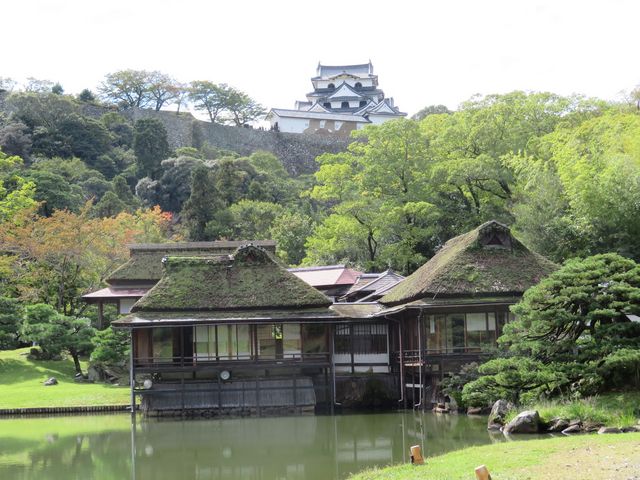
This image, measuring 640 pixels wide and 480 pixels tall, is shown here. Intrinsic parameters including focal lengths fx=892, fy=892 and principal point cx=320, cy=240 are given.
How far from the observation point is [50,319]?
34.2 meters

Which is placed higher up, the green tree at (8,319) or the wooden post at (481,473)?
the green tree at (8,319)

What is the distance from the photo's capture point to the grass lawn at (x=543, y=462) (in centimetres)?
1215

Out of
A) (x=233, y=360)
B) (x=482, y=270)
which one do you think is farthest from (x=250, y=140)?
(x=482, y=270)

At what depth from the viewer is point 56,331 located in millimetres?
34000

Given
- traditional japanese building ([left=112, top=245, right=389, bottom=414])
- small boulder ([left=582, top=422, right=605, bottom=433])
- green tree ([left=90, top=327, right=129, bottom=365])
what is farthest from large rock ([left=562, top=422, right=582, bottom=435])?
green tree ([left=90, top=327, right=129, bottom=365])

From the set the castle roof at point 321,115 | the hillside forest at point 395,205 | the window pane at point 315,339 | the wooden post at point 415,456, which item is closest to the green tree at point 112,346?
the hillside forest at point 395,205

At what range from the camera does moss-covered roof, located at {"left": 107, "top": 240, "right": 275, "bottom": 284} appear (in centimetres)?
3747

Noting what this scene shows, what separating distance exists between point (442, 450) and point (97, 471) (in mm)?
6953

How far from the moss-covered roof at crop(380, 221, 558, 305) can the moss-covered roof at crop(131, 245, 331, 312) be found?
3.31 meters

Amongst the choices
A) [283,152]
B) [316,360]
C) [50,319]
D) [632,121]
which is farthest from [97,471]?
[283,152]

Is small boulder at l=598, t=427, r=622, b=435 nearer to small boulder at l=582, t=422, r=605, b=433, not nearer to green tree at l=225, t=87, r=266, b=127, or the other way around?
small boulder at l=582, t=422, r=605, b=433

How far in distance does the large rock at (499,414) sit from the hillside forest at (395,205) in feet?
37.3

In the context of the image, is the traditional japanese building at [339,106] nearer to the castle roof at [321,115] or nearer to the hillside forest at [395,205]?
the castle roof at [321,115]

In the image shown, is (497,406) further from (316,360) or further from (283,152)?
(283,152)
